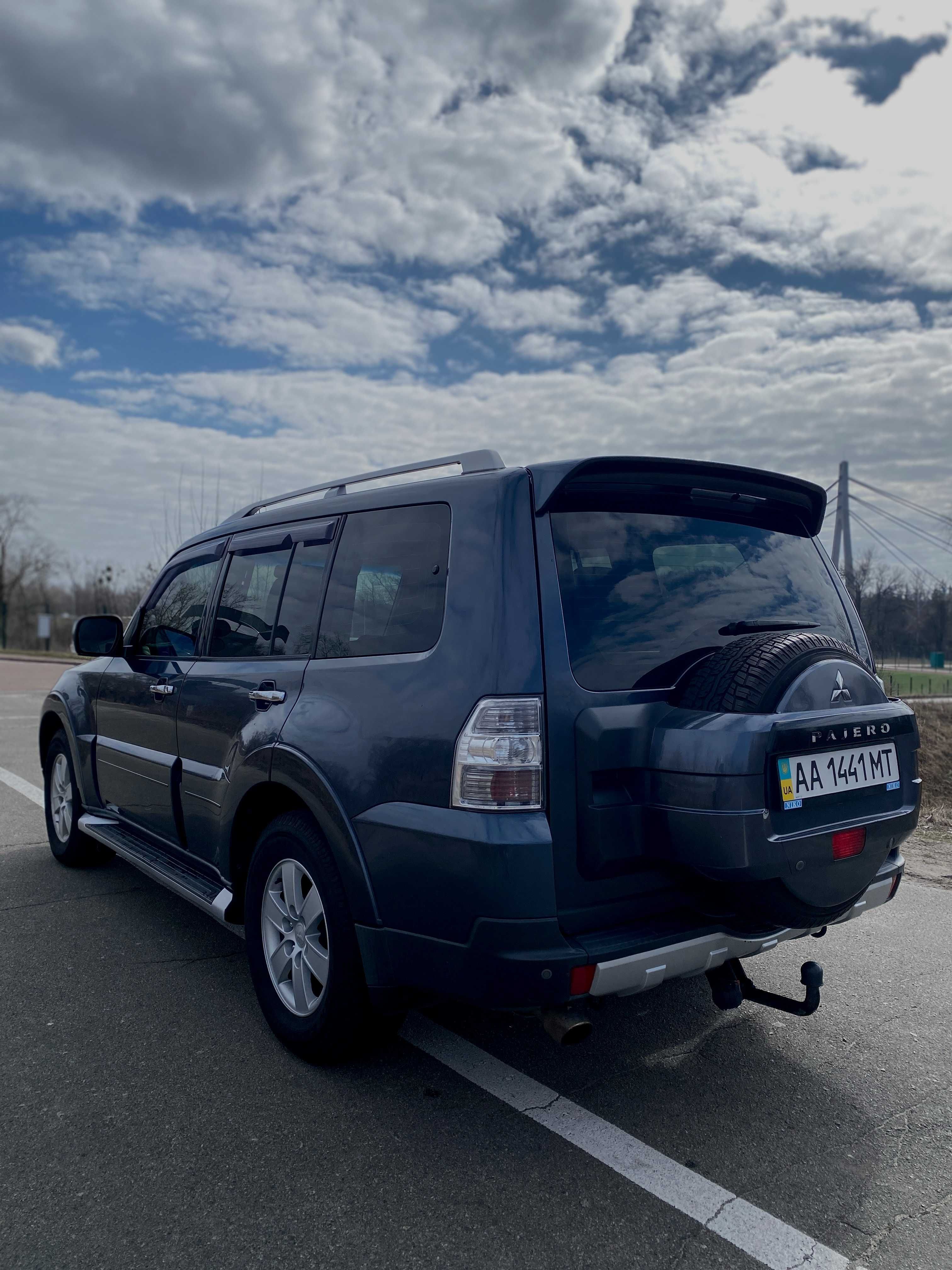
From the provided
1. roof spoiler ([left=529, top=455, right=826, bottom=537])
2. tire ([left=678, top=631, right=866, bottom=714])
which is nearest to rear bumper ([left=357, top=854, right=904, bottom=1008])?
tire ([left=678, top=631, right=866, bottom=714])

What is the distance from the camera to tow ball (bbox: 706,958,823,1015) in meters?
2.86

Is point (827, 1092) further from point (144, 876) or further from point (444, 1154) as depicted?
point (144, 876)

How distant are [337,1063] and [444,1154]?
598 mm

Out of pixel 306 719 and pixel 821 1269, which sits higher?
pixel 306 719

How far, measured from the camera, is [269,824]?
3.32m

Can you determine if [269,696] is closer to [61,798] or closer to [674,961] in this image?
[674,961]

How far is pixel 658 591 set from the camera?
283 cm

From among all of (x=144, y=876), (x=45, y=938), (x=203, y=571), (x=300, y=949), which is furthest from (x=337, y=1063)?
(x=144, y=876)

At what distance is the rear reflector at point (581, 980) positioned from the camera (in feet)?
7.94

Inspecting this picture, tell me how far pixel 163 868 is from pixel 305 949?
50.5 inches

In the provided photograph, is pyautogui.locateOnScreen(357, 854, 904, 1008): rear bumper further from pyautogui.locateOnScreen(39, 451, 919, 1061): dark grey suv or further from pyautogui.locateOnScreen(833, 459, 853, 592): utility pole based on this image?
pyautogui.locateOnScreen(833, 459, 853, 592): utility pole

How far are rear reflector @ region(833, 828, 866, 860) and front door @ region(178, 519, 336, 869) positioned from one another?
5.91 ft

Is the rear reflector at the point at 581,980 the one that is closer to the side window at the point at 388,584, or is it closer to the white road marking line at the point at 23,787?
the side window at the point at 388,584

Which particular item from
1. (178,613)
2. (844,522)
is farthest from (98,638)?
(844,522)
